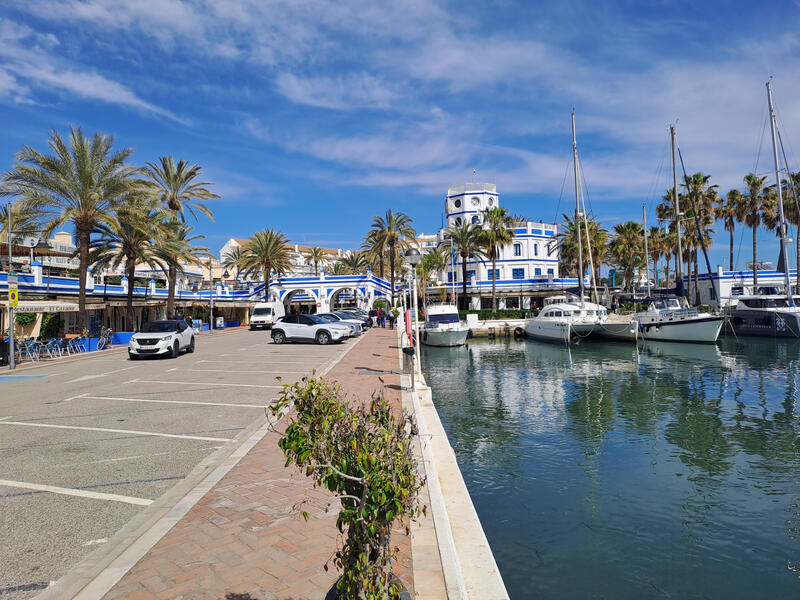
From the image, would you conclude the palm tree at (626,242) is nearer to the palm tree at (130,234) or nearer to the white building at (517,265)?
the white building at (517,265)

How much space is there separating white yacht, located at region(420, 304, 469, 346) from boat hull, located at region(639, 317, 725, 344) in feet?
42.3

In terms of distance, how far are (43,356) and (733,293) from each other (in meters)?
61.6

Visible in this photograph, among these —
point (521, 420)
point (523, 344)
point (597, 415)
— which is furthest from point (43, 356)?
point (523, 344)

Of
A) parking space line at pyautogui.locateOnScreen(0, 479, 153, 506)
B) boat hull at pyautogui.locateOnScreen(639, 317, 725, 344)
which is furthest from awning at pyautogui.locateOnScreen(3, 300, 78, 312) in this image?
boat hull at pyautogui.locateOnScreen(639, 317, 725, 344)

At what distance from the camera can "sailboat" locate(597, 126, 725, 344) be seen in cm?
3469

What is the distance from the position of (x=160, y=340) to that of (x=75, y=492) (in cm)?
1742

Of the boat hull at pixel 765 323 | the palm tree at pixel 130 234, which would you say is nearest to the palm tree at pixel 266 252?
the palm tree at pixel 130 234

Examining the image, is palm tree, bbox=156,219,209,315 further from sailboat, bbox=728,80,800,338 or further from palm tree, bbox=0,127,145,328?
sailboat, bbox=728,80,800,338

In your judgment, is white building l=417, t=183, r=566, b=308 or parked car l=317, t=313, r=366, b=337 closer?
parked car l=317, t=313, r=366, b=337

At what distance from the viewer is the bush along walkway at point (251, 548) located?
4.21m

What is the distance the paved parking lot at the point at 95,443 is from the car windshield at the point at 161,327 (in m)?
4.89

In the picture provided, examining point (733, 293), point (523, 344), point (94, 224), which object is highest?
point (94, 224)

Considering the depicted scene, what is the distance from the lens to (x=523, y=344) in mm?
41219

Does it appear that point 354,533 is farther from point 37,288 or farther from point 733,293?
point 733,293
